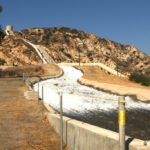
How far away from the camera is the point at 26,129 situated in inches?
782

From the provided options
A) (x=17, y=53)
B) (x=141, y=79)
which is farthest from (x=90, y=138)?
(x=17, y=53)

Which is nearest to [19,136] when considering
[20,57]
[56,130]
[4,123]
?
[56,130]

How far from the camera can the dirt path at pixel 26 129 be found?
55.3 feet

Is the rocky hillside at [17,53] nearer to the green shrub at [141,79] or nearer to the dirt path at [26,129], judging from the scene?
the green shrub at [141,79]

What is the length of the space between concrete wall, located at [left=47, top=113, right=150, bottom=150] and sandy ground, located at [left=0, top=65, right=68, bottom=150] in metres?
0.86

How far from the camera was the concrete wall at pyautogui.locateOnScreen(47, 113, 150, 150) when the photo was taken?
36.5 ft

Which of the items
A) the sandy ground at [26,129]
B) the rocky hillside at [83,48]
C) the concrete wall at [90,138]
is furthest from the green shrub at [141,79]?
the rocky hillside at [83,48]

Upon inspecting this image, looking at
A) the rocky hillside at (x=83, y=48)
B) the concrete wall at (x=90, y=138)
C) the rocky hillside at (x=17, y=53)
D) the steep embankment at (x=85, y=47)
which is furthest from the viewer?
the steep embankment at (x=85, y=47)

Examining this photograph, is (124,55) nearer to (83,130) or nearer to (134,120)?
(134,120)

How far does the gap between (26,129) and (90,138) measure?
22.6ft

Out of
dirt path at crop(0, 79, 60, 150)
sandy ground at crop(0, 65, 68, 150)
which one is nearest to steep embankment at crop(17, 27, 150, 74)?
sandy ground at crop(0, 65, 68, 150)

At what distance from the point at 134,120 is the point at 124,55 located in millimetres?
168384

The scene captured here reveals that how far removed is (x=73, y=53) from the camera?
16212cm

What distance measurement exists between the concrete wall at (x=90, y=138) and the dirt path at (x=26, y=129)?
0.84m
